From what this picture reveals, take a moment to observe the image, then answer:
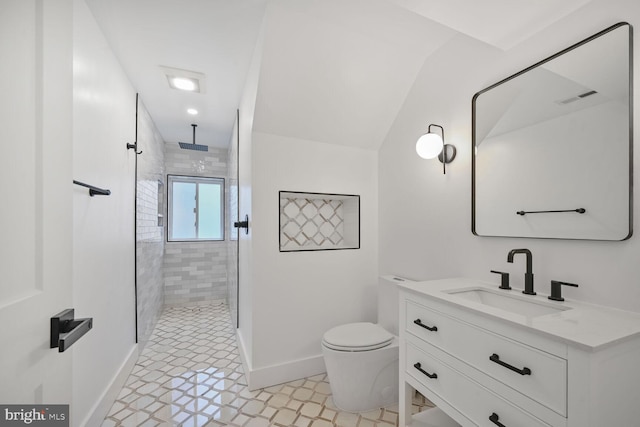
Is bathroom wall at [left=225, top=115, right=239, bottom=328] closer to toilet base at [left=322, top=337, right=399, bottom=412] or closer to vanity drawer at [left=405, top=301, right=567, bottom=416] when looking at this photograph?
toilet base at [left=322, top=337, right=399, bottom=412]

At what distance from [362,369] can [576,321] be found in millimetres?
1092

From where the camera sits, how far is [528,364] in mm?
833

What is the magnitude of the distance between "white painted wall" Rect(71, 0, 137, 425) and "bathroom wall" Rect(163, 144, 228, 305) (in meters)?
1.80

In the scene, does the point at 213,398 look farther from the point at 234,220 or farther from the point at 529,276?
the point at 529,276

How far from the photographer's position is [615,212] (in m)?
0.99

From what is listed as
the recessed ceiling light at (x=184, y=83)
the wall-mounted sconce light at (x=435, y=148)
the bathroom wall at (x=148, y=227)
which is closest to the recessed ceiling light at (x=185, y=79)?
the recessed ceiling light at (x=184, y=83)

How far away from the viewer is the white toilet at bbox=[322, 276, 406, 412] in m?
1.58

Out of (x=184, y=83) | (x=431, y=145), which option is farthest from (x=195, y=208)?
(x=431, y=145)

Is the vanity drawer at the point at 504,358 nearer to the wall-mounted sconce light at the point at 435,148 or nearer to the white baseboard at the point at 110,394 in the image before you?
the wall-mounted sconce light at the point at 435,148

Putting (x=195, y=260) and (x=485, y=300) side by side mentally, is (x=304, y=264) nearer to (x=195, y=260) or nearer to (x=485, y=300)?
(x=485, y=300)

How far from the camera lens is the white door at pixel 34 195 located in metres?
0.50

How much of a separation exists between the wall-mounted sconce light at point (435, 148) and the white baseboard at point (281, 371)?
1.67 m

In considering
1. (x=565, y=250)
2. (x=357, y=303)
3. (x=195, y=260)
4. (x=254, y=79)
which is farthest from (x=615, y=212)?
(x=195, y=260)

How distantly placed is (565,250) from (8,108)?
1805 mm
